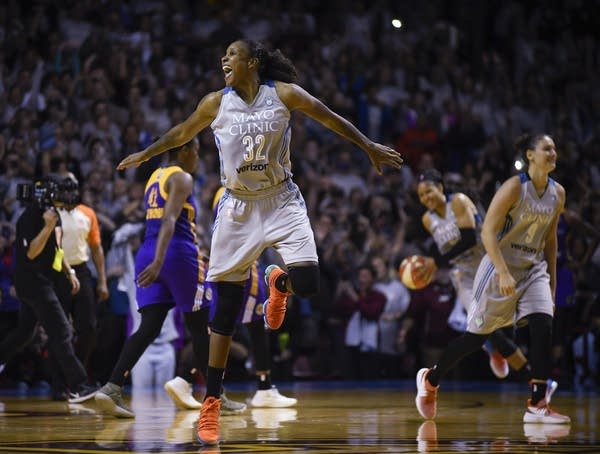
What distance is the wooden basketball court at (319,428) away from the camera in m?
5.82

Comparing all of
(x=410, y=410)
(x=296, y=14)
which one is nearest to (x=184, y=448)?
(x=410, y=410)

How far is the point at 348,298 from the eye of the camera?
1398cm

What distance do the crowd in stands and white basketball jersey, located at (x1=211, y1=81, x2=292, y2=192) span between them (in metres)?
4.10

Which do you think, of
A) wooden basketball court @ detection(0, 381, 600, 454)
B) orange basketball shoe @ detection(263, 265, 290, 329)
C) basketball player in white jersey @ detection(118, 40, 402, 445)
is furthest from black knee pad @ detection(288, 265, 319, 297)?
wooden basketball court @ detection(0, 381, 600, 454)

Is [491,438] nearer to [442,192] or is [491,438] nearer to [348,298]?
[442,192]

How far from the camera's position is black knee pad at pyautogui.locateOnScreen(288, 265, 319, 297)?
6.32m

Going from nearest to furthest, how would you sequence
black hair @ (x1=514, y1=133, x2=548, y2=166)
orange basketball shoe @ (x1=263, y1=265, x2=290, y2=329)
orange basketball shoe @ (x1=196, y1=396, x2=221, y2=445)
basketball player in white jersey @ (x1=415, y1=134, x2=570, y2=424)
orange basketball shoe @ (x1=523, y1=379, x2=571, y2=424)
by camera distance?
orange basketball shoe @ (x1=196, y1=396, x2=221, y2=445) < orange basketball shoe @ (x1=263, y1=265, x2=290, y2=329) < orange basketball shoe @ (x1=523, y1=379, x2=571, y2=424) < basketball player in white jersey @ (x1=415, y1=134, x2=570, y2=424) < black hair @ (x1=514, y1=133, x2=548, y2=166)

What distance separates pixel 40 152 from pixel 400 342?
4.87 m

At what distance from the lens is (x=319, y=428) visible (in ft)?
22.9

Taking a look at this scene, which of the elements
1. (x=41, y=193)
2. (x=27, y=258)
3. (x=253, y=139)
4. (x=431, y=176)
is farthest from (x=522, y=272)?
(x=27, y=258)

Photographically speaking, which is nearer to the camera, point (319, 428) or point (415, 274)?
point (319, 428)

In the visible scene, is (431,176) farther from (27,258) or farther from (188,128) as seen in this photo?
(188,128)

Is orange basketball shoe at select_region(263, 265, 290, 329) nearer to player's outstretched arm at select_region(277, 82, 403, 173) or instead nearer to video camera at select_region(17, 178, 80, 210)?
player's outstretched arm at select_region(277, 82, 403, 173)

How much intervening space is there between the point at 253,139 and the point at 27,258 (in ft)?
12.9
